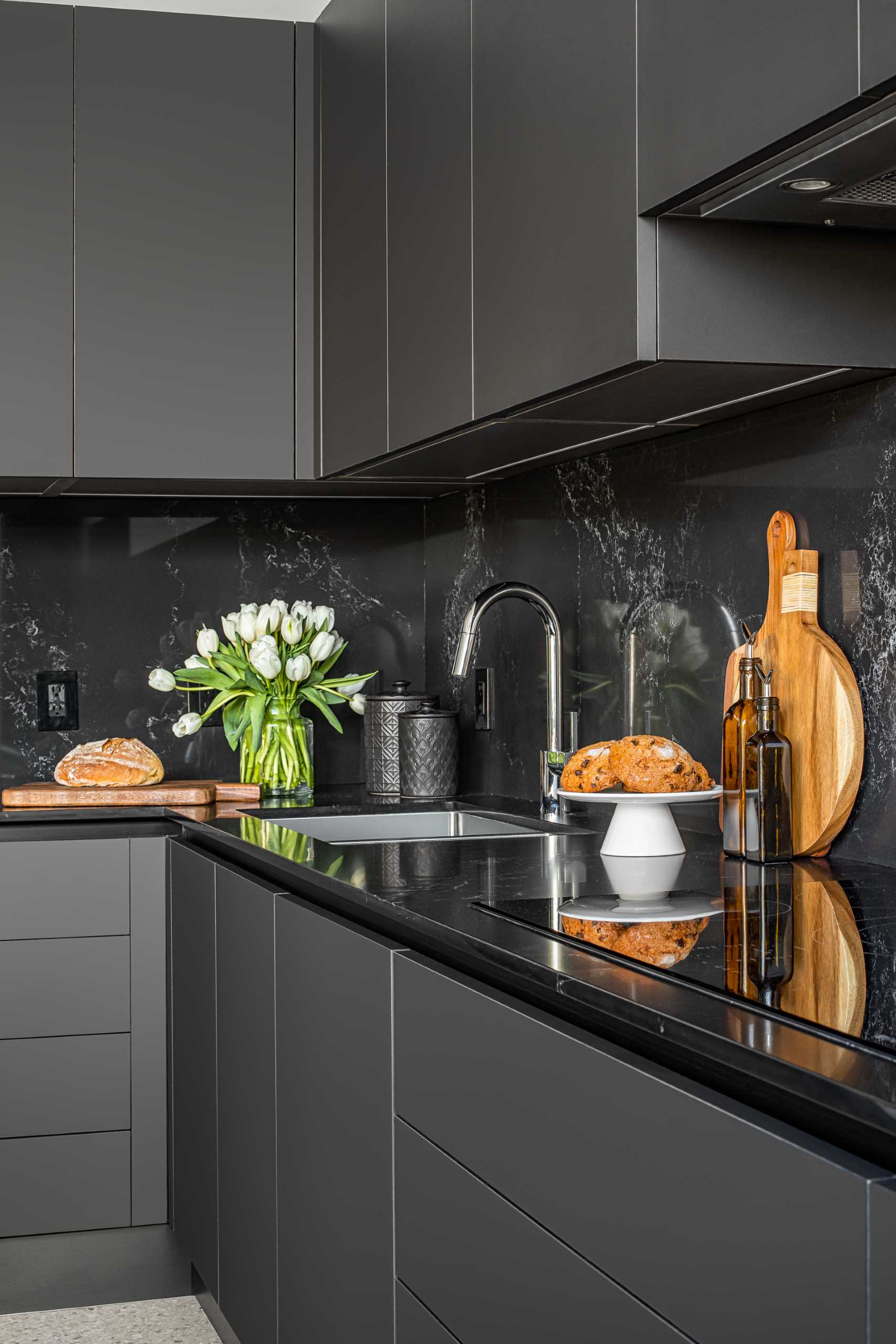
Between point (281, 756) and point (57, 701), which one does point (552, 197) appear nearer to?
point (281, 756)

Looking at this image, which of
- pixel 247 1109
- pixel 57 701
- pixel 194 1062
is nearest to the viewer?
pixel 247 1109

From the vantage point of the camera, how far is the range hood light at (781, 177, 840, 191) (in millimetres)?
1431

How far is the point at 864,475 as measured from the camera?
6.01 ft

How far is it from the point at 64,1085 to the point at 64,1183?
18cm

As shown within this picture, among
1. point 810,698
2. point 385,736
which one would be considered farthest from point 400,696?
point 810,698

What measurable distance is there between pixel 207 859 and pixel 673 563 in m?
0.91

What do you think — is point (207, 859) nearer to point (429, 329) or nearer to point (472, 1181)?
point (429, 329)

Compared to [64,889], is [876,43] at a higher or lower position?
higher

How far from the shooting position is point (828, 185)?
1.45m

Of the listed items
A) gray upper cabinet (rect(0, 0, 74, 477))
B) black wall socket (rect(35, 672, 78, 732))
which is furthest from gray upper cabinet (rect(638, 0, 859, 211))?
black wall socket (rect(35, 672, 78, 732))

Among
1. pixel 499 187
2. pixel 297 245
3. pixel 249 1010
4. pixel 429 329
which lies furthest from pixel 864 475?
pixel 297 245

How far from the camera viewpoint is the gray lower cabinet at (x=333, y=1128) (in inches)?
63.1

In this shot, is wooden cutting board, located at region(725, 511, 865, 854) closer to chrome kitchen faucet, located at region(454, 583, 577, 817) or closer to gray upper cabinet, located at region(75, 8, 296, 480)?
chrome kitchen faucet, located at region(454, 583, 577, 817)

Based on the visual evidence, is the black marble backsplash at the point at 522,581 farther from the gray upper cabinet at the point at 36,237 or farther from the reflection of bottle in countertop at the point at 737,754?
the gray upper cabinet at the point at 36,237
